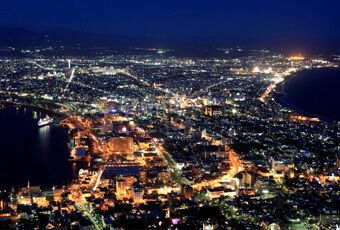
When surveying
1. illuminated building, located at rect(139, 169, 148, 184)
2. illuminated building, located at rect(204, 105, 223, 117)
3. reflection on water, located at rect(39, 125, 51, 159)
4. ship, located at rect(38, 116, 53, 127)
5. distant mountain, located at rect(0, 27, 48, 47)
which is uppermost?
distant mountain, located at rect(0, 27, 48, 47)

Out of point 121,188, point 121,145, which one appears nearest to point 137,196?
point 121,188

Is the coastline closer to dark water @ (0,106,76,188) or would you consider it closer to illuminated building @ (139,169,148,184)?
dark water @ (0,106,76,188)

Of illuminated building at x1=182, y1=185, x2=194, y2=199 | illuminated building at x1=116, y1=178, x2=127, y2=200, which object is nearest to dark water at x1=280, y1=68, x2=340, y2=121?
illuminated building at x1=182, y1=185, x2=194, y2=199

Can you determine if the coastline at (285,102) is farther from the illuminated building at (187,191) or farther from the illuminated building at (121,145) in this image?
the illuminated building at (187,191)

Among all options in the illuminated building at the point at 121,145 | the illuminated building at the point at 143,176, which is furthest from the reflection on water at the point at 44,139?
the illuminated building at the point at 143,176

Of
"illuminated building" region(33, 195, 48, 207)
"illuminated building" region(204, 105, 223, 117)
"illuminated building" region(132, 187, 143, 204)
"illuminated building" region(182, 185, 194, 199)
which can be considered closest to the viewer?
"illuminated building" region(33, 195, 48, 207)

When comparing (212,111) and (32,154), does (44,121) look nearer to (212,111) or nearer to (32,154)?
(32,154)
